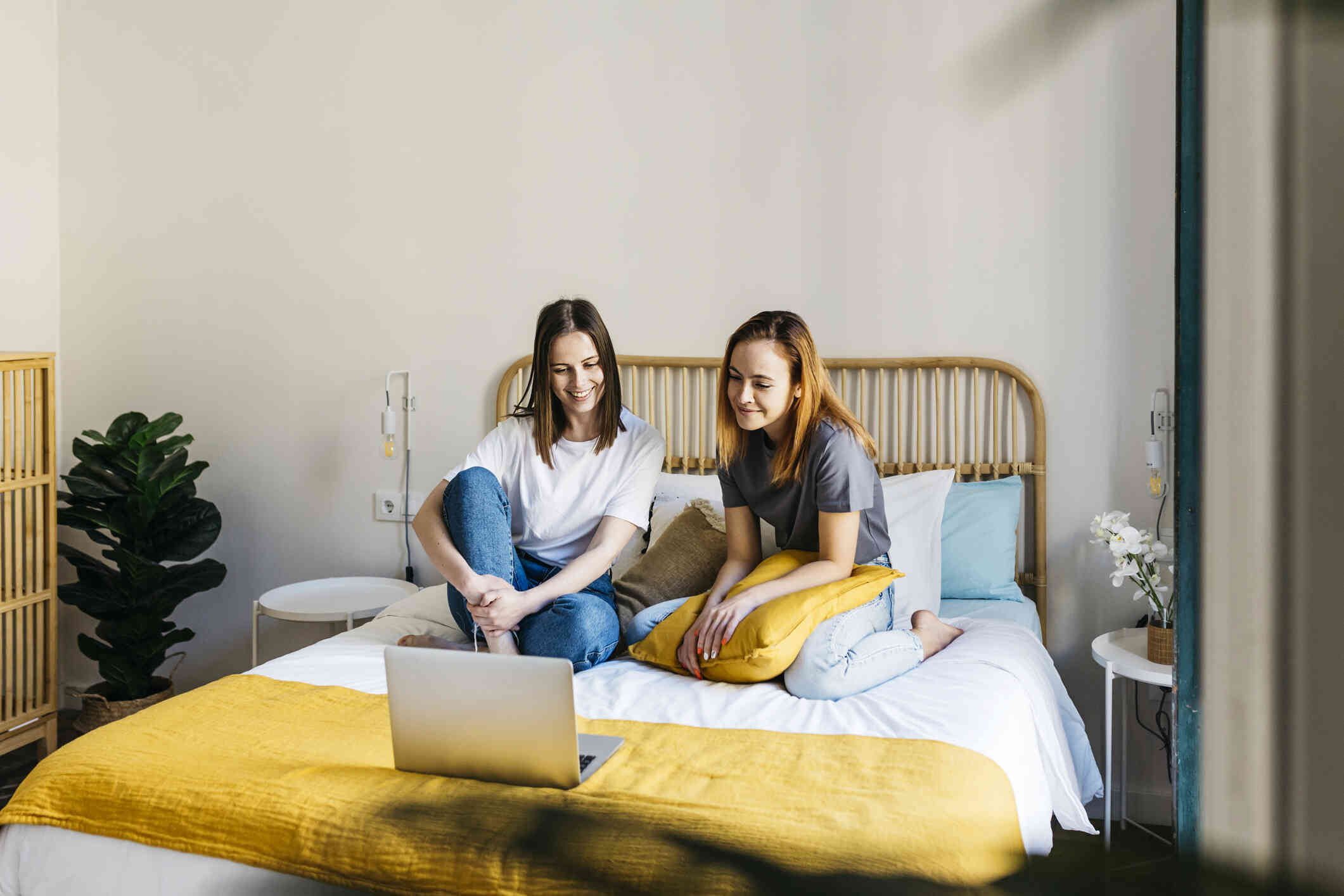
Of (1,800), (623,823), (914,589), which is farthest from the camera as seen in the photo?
(1,800)

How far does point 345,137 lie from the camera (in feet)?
9.70

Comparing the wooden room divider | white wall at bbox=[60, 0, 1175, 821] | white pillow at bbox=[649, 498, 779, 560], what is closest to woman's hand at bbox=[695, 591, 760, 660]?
white pillow at bbox=[649, 498, 779, 560]

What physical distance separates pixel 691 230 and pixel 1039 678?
1.41 m

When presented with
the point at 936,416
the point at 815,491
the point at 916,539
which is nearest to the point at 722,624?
the point at 815,491

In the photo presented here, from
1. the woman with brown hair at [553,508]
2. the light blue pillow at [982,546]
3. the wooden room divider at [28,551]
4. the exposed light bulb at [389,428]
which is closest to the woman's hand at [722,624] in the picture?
the woman with brown hair at [553,508]

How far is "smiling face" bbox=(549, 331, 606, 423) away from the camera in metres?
2.10

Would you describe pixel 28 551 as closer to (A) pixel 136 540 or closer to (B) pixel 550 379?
(A) pixel 136 540

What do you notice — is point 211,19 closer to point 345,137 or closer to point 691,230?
point 345,137

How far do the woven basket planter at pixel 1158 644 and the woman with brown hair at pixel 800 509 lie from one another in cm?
39

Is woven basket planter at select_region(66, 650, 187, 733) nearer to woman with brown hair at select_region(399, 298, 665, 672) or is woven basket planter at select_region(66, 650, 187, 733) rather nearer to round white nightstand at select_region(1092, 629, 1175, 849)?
woman with brown hair at select_region(399, 298, 665, 672)

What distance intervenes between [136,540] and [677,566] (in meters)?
1.54

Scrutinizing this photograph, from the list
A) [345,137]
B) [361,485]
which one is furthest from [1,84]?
[361,485]

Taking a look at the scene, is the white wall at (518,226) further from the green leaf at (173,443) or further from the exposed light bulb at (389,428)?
the green leaf at (173,443)

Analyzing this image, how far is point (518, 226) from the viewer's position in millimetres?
2832
